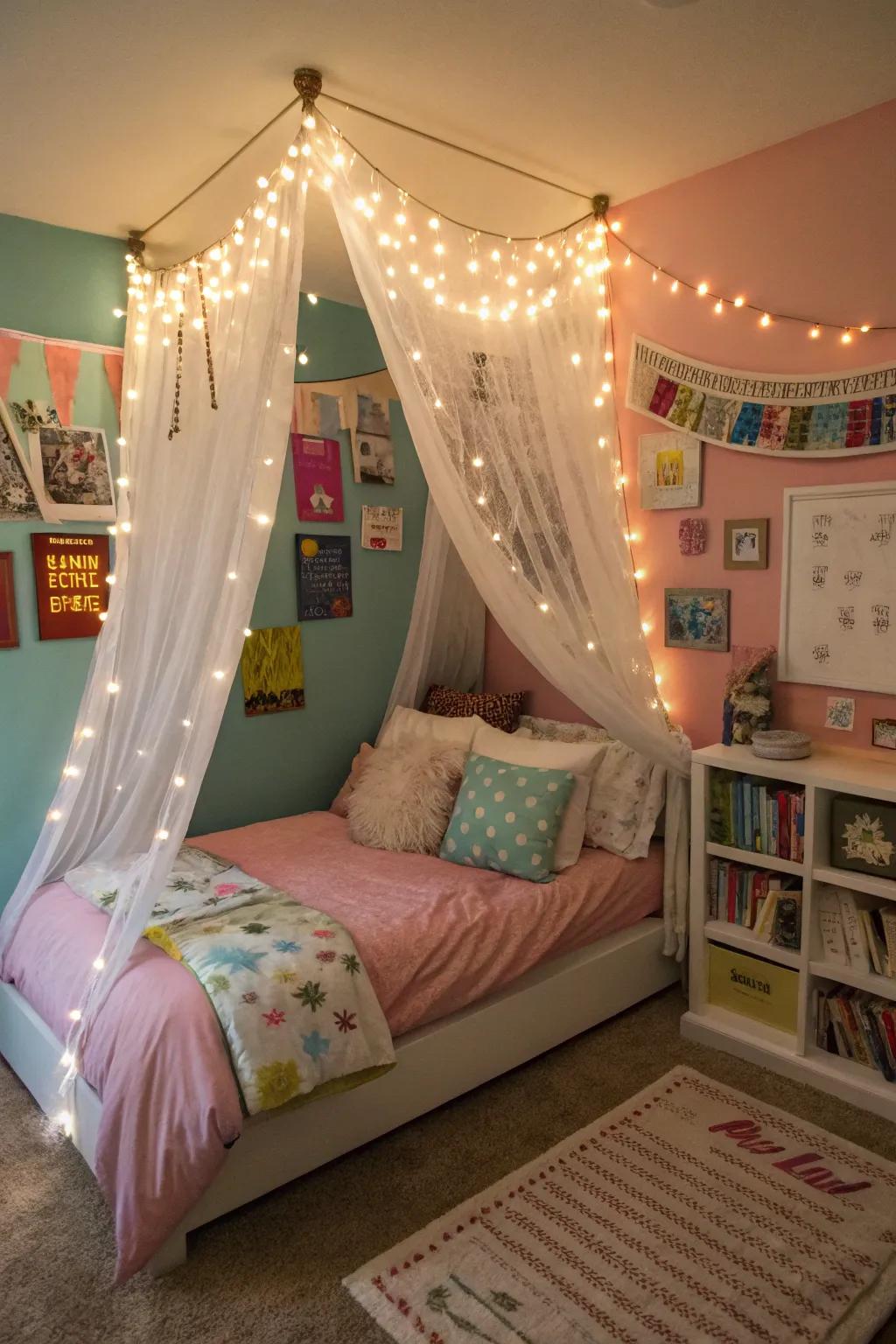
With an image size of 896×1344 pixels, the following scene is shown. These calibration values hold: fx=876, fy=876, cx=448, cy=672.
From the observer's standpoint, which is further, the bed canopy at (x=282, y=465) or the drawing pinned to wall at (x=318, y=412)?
the drawing pinned to wall at (x=318, y=412)

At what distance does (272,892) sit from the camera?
269cm

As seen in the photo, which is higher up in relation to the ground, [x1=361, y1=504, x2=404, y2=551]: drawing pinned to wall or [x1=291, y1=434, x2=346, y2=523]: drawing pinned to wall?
[x1=291, y1=434, x2=346, y2=523]: drawing pinned to wall

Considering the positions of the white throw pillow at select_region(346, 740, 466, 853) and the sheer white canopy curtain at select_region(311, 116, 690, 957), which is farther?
the white throw pillow at select_region(346, 740, 466, 853)

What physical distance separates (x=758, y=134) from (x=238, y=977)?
2782 mm

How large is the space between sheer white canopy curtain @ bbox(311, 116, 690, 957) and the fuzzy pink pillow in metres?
1.13

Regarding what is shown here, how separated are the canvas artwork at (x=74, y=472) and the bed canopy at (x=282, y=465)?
0.15 meters

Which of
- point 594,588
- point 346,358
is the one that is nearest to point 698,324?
point 594,588

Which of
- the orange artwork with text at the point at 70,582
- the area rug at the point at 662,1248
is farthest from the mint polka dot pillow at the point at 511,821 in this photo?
the orange artwork with text at the point at 70,582

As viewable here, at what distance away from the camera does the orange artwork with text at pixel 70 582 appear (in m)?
3.02

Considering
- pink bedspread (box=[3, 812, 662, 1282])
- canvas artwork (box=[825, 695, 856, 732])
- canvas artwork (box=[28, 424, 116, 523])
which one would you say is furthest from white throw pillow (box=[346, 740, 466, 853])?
canvas artwork (box=[28, 424, 116, 523])

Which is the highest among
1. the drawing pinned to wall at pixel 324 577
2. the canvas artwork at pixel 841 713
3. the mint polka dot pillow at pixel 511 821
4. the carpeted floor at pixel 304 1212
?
the drawing pinned to wall at pixel 324 577

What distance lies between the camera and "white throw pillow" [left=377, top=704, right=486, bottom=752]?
3.51 metres

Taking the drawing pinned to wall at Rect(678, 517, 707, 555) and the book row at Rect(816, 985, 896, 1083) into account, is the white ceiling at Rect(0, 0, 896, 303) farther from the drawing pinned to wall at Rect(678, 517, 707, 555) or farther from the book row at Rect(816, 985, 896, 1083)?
the book row at Rect(816, 985, 896, 1083)

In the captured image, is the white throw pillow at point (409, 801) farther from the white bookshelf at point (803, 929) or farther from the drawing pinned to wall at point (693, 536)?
the drawing pinned to wall at point (693, 536)
